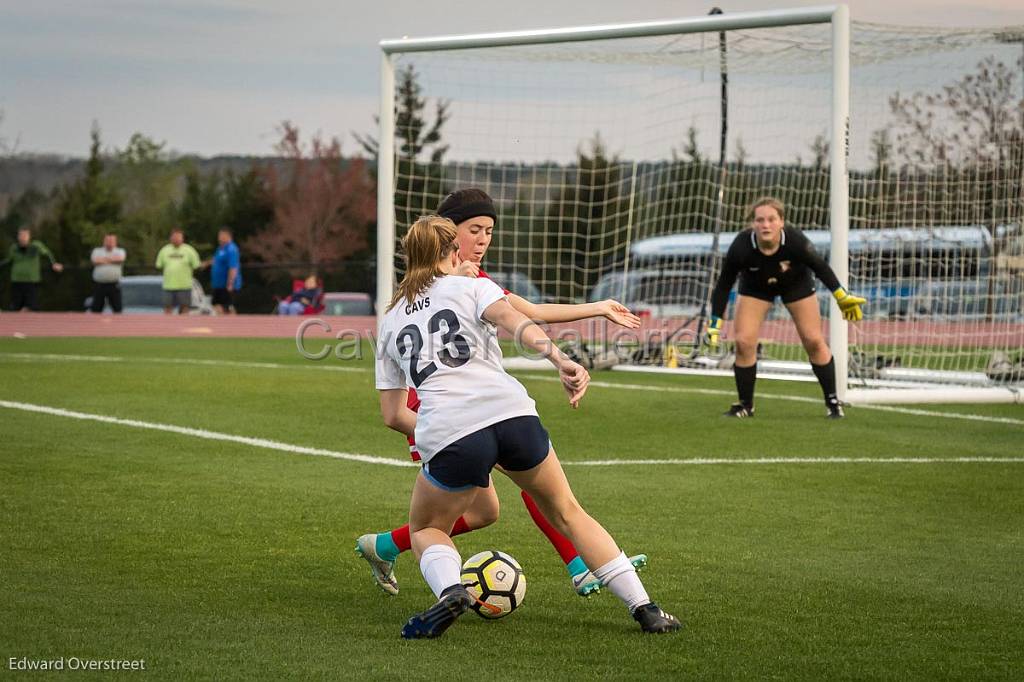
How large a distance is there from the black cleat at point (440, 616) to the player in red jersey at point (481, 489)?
598mm

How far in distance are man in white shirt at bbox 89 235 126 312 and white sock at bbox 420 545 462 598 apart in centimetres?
2657

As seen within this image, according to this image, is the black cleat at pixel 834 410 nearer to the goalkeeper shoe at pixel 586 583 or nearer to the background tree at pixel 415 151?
the background tree at pixel 415 151

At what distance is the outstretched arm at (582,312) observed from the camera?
525 centimetres

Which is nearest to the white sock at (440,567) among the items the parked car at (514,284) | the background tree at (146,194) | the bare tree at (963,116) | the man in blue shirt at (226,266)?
the bare tree at (963,116)

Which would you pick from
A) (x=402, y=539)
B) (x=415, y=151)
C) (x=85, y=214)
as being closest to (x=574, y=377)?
(x=402, y=539)

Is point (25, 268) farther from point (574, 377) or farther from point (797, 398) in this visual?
point (574, 377)

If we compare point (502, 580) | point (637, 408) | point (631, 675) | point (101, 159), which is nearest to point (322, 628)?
point (502, 580)

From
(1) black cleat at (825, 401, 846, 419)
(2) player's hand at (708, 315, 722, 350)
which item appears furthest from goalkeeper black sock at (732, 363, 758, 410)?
(1) black cleat at (825, 401, 846, 419)

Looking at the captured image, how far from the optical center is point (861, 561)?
21.5ft

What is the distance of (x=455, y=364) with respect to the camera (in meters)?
5.12

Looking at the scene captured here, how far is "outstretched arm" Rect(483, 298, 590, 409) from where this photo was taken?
4.97m

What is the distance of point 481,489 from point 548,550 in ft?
3.91

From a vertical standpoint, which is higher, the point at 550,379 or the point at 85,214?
the point at 85,214

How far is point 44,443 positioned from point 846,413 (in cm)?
729
